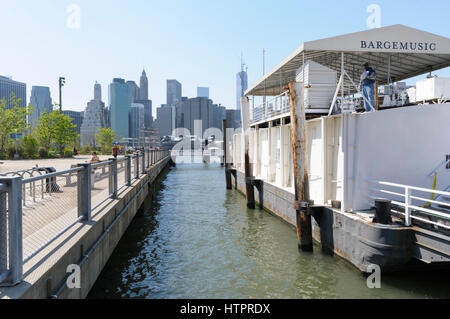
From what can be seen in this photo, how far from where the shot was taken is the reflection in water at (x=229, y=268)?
8023 mm

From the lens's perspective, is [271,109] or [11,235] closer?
[11,235]

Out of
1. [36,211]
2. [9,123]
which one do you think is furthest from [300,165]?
[9,123]

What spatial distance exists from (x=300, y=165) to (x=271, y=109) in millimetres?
8996

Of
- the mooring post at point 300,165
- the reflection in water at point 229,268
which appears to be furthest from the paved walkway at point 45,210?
the mooring post at point 300,165

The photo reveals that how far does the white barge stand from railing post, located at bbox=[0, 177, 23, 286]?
6907 mm

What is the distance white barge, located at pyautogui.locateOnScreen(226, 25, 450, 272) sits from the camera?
7980 millimetres

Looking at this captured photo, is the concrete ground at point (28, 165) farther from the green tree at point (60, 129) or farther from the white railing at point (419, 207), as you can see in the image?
the green tree at point (60, 129)

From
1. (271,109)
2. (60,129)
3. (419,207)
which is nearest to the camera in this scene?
(419,207)

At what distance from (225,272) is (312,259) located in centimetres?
250

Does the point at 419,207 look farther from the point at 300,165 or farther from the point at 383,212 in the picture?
the point at 300,165

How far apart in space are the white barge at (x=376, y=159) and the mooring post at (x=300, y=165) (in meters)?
0.04

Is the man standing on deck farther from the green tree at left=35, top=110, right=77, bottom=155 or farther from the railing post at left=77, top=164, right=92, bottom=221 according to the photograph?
the green tree at left=35, top=110, right=77, bottom=155

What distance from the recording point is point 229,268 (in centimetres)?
964
